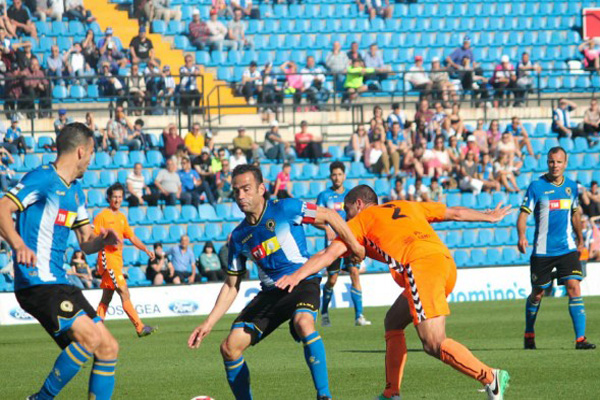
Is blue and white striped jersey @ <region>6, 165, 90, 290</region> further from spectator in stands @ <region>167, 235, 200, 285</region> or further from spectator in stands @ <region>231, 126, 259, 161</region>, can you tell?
spectator in stands @ <region>231, 126, 259, 161</region>

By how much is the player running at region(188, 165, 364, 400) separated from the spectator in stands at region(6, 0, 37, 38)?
2014 centimetres

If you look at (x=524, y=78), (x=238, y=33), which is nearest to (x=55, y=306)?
(x=238, y=33)

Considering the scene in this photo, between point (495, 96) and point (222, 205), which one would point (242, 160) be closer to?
point (222, 205)

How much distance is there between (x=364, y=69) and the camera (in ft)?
95.4

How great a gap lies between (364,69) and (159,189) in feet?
23.8

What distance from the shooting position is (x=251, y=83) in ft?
90.4

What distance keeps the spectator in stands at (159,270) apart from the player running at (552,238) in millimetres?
10676

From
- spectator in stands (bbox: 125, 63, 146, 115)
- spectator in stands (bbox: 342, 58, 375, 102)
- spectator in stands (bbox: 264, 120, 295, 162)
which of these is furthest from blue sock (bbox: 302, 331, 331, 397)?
spectator in stands (bbox: 342, 58, 375, 102)

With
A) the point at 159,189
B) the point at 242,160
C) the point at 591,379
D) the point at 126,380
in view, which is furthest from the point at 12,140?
the point at 591,379

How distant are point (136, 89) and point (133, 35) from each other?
10.7ft

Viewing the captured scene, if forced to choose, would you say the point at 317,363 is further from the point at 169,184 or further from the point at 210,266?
the point at 169,184

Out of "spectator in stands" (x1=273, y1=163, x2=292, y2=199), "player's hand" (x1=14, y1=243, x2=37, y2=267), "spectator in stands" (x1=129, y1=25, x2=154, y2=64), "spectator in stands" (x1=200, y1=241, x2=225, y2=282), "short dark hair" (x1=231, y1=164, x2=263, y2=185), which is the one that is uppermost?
"spectator in stands" (x1=129, y1=25, x2=154, y2=64)

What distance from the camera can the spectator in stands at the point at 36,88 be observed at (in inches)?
1012

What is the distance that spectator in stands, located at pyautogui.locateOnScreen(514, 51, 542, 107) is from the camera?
29.1 meters
